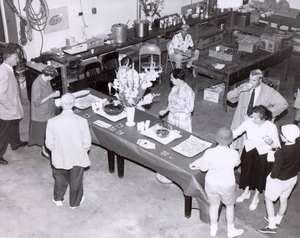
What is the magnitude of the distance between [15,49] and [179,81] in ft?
7.88

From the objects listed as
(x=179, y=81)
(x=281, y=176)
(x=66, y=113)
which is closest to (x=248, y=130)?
(x=281, y=176)

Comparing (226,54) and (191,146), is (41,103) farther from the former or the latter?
(226,54)

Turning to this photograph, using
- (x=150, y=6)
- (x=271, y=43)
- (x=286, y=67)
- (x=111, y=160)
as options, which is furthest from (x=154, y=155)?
(x=150, y=6)

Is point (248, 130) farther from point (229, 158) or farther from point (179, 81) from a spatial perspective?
point (179, 81)

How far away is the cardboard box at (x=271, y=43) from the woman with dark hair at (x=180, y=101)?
3.97m

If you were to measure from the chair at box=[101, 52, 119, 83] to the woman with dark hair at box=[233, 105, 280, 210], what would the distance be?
4.01m

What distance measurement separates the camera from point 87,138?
4.79m

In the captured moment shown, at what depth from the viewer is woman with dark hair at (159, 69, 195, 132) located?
550 cm

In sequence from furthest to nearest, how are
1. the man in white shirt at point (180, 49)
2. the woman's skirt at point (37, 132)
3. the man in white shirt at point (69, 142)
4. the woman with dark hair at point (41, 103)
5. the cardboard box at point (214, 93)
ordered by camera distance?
the man in white shirt at point (180, 49) < the cardboard box at point (214, 93) < the woman's skirt at point (37, 132) < the woman with dark hair at point (41, 103) < the man in white shirt at point (69, 142)

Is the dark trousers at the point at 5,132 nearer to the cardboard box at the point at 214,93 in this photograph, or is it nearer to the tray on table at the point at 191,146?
the tray on table at the point at 191,146

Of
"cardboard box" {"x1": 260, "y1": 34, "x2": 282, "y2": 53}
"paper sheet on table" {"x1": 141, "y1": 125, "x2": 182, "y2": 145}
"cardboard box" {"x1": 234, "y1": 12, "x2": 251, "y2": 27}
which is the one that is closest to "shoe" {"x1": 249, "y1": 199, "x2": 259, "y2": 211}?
"paper sheet on table" {"x1": 141, "y1": 125, "x2": 182, "y2": 145}

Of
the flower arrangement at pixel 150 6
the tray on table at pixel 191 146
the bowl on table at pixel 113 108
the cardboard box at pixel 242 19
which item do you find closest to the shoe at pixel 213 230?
the tray on table at pixel 191 146

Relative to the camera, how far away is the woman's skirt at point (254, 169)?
16.7 feet

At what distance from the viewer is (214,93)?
8.48 m
